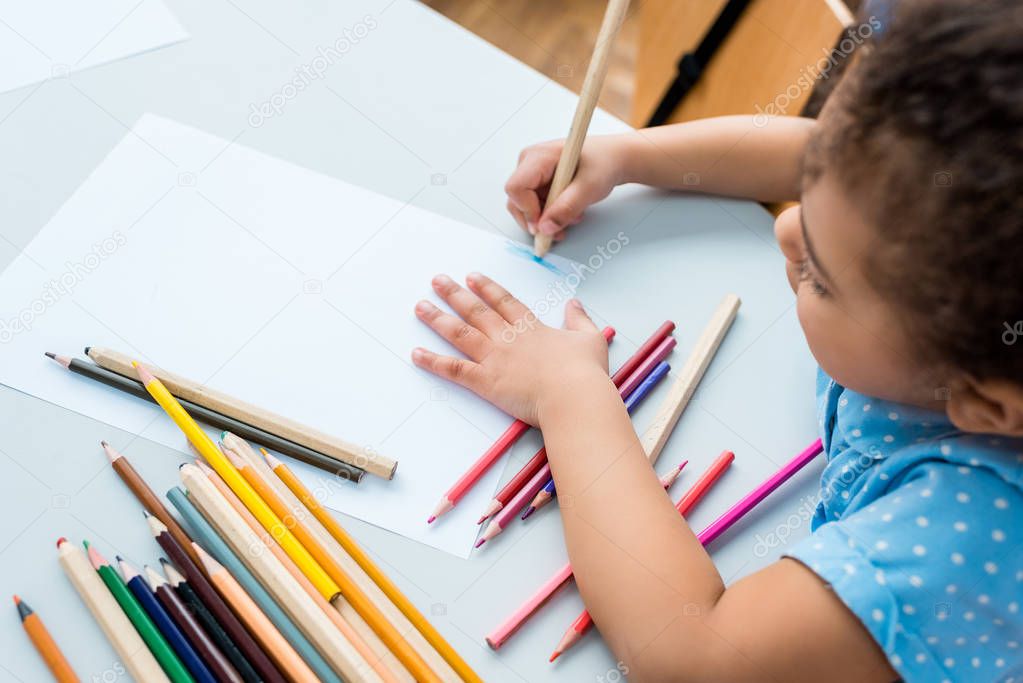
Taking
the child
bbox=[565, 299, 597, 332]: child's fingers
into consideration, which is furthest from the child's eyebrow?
bbox=[565, 299, 597, 332]: child's fingers

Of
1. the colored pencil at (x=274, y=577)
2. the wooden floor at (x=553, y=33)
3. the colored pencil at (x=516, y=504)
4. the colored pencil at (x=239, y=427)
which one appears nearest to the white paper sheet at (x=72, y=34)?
the colored pencil at (x=239, y=427)

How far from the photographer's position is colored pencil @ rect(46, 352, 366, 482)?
0.62 meters

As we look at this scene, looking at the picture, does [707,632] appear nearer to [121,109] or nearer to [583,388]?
[583,388]

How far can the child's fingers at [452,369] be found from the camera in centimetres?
68

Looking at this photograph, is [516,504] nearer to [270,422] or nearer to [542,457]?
[542,457]

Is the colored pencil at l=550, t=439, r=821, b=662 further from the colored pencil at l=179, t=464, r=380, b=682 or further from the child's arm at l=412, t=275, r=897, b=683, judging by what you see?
the colored pencil at l=179, t=464, r=380, b=682

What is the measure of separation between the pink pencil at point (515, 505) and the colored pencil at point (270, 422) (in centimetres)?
8

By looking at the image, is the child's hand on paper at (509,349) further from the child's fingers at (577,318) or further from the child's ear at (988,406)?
the child's ear at (988,406)

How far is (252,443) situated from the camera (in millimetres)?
623

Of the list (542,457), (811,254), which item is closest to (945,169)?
(811,254)

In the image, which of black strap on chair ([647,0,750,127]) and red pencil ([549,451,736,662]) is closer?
red pencil ([549,451,736,662])

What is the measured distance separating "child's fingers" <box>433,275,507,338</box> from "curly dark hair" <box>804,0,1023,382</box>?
297 millimetres

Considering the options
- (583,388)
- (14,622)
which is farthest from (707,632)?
(14,622)

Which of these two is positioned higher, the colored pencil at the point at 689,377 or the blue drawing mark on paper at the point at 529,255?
the blue drawing mark on paper at the point at 529,255
